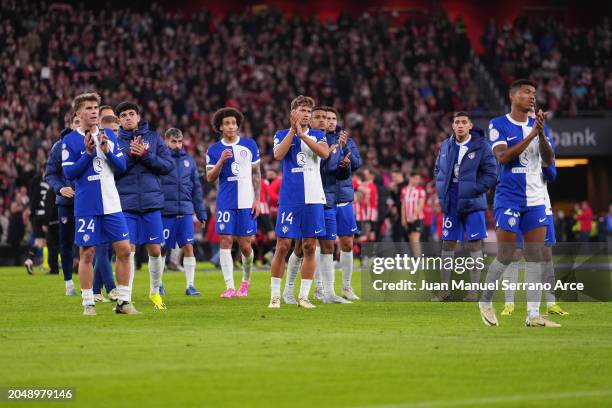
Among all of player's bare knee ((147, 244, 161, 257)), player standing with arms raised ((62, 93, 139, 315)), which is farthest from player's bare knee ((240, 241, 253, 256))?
player standing with arms raised ((62, 93, 139, 315))

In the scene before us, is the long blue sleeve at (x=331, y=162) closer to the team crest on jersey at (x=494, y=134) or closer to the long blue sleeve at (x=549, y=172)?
the team crest on jersey at (x=494, y=134)

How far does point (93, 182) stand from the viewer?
538 inches

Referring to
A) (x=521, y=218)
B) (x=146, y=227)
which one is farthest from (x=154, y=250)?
(x=521, y=218)

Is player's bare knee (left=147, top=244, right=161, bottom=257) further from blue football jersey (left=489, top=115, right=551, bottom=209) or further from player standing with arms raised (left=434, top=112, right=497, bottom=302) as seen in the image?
blue football jersey (left=489, top=115, right=551, bottom=209)

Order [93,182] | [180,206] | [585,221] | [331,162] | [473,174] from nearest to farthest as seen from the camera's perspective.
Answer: [93,182] < [331,162] < [473,174] < [180,206] < [585,221]

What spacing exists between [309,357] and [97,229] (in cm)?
466

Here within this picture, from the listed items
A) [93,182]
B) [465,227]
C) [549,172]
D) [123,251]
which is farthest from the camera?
[465,227]

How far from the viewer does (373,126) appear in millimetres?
41594

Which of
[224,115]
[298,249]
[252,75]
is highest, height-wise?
[252,75]

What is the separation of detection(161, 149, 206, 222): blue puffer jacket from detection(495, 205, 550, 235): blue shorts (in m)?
7.63

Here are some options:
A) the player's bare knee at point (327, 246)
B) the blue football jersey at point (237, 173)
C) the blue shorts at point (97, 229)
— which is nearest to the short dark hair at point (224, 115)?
the blue football jersey at point (237, 173)

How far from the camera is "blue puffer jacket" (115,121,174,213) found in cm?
1523

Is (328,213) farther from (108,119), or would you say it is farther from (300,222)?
(108,119)

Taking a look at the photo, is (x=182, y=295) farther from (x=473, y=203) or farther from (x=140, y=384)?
(x=140, y=384)
